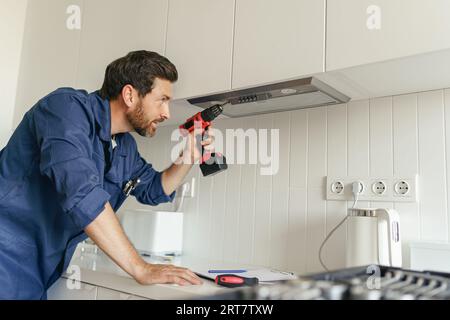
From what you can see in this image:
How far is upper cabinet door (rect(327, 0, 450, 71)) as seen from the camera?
36.6 inches

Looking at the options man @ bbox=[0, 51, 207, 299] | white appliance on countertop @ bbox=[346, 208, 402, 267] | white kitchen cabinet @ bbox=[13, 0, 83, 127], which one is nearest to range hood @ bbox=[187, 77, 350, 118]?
man @ bbox=[0, 51, 207, 299]

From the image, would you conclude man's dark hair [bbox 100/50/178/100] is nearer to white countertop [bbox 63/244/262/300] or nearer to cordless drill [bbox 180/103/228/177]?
cordless drill [bbox 180/103/228/177]

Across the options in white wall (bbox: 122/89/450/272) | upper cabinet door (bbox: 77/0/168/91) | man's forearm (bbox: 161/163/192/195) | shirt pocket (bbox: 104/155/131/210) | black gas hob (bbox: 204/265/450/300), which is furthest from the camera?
upper cabinet door (bbox: 77/0/168/91)

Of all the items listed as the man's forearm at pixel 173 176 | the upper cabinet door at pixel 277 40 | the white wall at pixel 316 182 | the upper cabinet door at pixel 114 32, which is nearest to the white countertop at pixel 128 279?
the white wall at pixel 316 182

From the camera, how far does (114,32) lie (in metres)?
1.78

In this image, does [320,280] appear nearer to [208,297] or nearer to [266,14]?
[208,297]

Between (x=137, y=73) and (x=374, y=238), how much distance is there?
0.89m

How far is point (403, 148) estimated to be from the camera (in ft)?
4.15

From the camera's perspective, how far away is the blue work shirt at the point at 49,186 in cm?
95

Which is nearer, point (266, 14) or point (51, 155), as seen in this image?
point (51, 155)

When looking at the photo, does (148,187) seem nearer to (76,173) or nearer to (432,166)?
(76,173)

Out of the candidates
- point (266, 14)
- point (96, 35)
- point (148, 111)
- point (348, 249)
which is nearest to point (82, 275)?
point (148, 111)

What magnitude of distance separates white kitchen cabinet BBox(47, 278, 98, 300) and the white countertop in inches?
0.8

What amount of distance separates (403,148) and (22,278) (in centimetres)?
123
